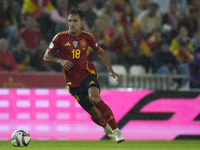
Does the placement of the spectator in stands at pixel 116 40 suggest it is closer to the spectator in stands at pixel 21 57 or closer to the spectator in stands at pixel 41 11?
the spectator in stands at pixel 41 11

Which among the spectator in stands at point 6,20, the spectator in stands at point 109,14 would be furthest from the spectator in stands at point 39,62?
the spectator in stands at point 109,14

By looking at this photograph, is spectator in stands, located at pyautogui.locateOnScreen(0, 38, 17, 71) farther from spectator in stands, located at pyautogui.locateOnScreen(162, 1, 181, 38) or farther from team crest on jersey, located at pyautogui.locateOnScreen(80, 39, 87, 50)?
spectator in stands, located at pyautogui.locateOnScreen(162, 1, 181, 38)

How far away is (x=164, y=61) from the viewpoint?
993 centimetres

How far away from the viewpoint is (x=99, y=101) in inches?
233

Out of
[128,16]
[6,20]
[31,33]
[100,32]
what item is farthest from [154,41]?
[6,20]

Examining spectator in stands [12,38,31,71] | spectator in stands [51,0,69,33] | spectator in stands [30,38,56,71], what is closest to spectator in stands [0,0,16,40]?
spectator in stands [12,38,31,71]

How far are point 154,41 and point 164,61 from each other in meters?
0.92

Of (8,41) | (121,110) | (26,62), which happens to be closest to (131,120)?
(121,110)

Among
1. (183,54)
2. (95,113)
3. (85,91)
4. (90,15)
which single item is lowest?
(95,113)

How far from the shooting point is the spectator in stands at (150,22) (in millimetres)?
11000

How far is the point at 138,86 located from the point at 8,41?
10.8 ft

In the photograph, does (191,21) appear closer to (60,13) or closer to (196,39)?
(196,39)

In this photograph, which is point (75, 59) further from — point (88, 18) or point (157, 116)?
point (88, 18)

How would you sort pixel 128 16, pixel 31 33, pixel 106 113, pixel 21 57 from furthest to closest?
pixel 128 16 < pixel 31 33 < pixel 21 57 < pixel 106 113
